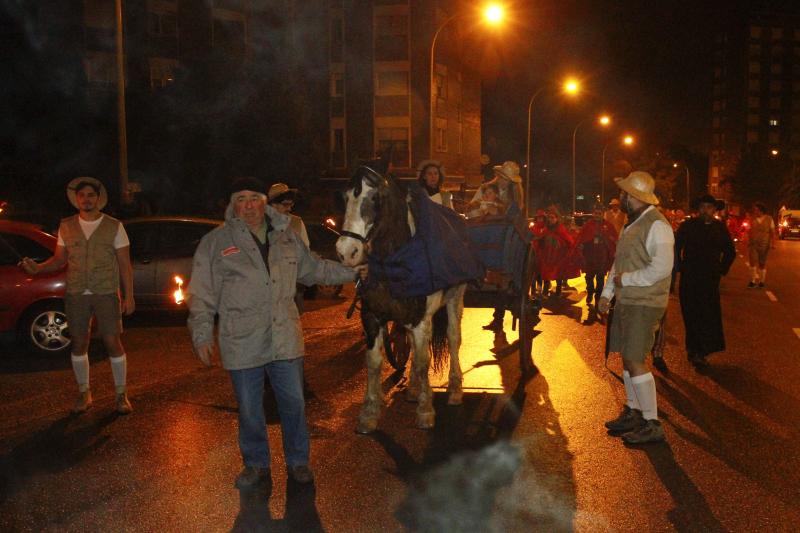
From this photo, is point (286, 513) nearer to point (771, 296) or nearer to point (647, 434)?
point (647, 434)

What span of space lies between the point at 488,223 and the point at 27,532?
531 cm

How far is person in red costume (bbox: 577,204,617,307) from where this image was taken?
14.0 meters

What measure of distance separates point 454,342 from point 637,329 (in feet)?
5.93

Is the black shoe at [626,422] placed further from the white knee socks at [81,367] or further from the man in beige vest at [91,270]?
the white knee socks at [81,367]

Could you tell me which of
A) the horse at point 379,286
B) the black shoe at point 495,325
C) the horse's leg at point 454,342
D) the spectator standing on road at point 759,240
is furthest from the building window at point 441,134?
the horse at point 379,286

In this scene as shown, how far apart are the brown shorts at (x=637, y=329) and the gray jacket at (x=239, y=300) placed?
258 centimetres

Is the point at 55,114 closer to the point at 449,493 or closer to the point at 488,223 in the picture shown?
the point at 488,223

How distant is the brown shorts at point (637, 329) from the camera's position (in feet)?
20.1

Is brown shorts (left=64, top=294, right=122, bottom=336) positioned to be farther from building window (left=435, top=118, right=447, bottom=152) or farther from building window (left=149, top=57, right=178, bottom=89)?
building window (left=435, top=118, right=447, bottom=152)

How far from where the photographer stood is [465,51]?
4741 centimetres

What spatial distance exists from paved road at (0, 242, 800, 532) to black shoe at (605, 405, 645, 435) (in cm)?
13

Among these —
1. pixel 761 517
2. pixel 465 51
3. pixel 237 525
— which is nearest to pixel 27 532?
pixel 237 525

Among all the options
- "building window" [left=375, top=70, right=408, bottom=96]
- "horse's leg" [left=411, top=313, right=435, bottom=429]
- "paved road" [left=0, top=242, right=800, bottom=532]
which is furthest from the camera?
"building window" [left=375, top=70, right=408, bottom=96]

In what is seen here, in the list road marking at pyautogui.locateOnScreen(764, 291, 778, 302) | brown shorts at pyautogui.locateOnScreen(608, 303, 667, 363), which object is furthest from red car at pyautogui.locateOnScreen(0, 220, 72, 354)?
road marking at pyautogui.locateOnScreen(764, 291, 778, 302)
